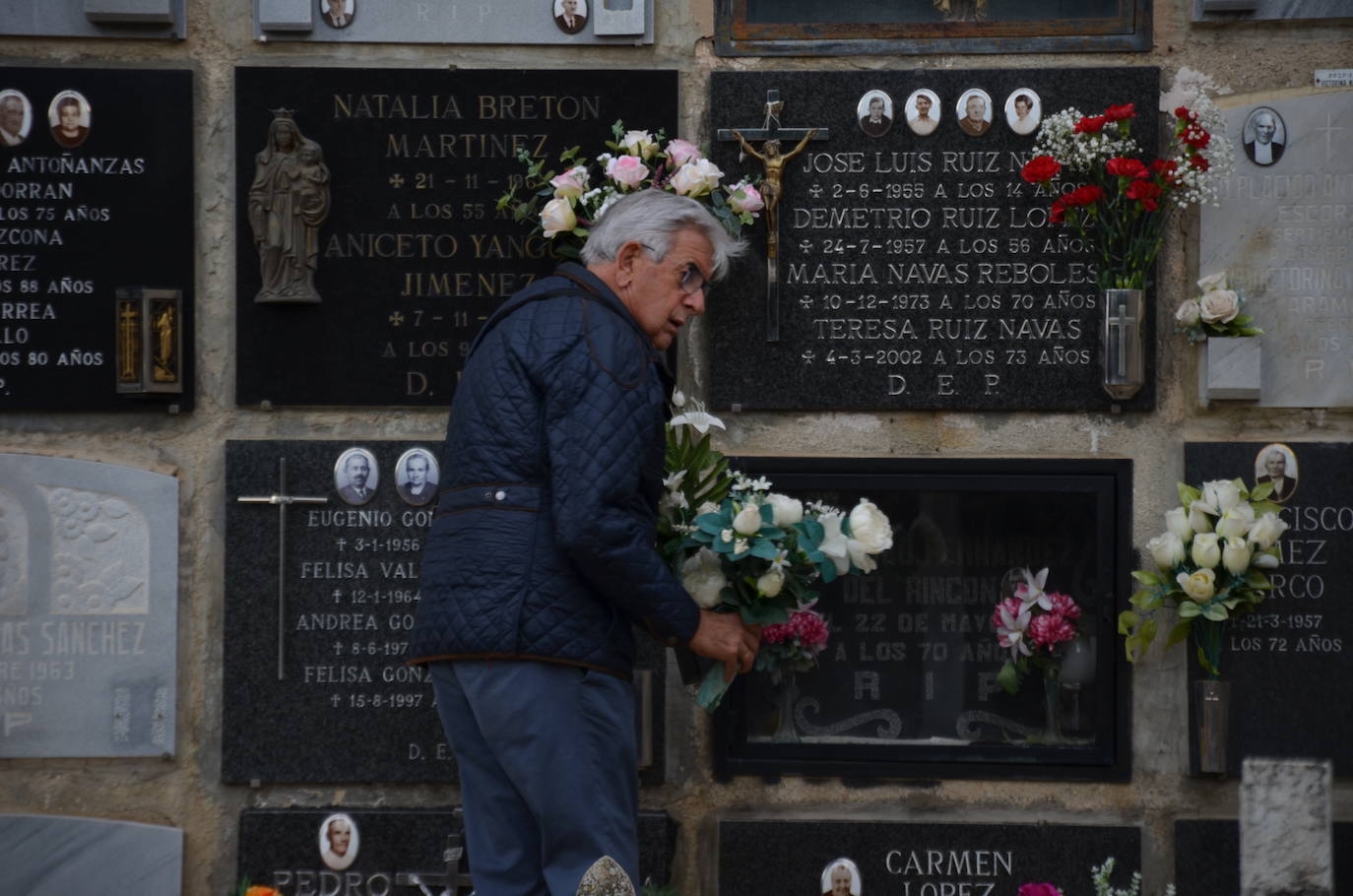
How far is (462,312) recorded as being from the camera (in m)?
5.00

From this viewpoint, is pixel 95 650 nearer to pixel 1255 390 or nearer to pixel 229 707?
pixel 229 707

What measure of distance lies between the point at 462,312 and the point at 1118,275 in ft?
7.04

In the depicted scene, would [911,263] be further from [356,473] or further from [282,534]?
[282,534]

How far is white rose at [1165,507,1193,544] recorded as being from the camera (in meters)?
4.62

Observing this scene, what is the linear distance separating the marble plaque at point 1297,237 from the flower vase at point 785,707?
1.81 meters

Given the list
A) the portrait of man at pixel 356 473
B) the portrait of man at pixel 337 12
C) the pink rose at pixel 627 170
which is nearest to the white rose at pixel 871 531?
the pink rose at pixel 627 170

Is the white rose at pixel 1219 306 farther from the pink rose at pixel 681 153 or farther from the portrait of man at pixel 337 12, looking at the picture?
the portrait of man at pixel 337 12

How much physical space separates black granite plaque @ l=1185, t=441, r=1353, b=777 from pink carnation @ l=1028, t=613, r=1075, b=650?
0.41 metres

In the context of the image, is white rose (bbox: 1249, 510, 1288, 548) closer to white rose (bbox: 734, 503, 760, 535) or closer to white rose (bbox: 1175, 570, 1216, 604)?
white rose (bbox: 1175, 570, 1216, 604)

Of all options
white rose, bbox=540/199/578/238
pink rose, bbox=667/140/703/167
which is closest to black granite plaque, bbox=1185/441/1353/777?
pink rose, bbox=667/140/703/167

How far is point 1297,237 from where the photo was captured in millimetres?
4883

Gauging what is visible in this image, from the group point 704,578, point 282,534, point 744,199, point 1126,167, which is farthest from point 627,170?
point 282,534

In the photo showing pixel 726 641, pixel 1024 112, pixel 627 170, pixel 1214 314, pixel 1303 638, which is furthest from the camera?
pixel 1024 112

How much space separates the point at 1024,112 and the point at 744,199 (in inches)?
39.0
